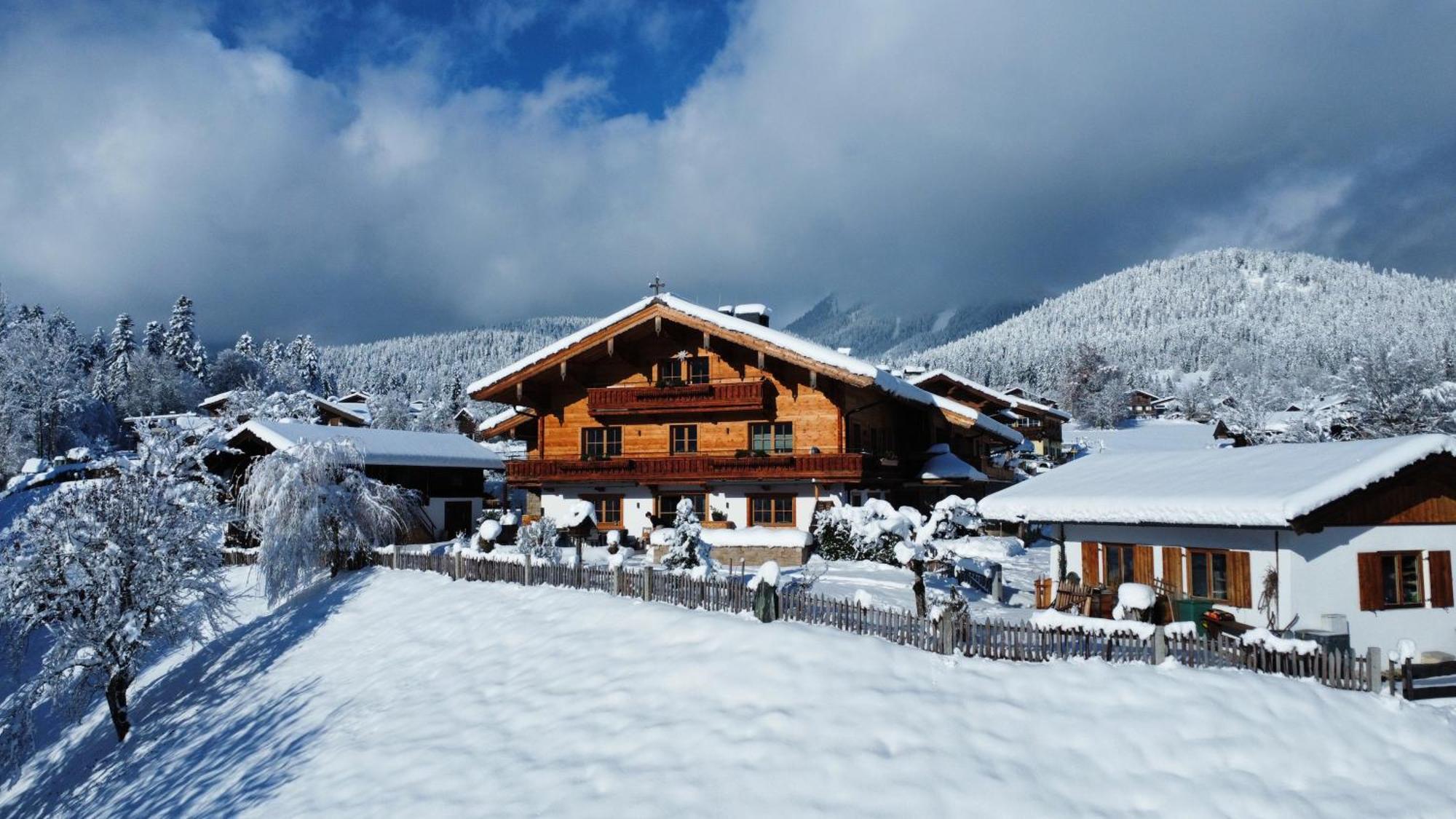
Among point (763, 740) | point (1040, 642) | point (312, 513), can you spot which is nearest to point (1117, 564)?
point (1040, 642)

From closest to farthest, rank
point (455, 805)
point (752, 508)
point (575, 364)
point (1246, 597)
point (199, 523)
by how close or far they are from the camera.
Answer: point (455, 805)
point (1246, 597)
point (199, 523)
point (752, 508)
point (575, 364)

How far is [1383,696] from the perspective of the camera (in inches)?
529

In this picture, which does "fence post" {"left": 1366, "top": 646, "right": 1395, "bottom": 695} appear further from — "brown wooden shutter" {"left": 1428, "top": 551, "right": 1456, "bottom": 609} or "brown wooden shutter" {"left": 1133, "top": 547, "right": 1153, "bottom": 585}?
"brown wooden shutter" {"left": 1133, "top": 547, "right": 1153, "bottom": 585}

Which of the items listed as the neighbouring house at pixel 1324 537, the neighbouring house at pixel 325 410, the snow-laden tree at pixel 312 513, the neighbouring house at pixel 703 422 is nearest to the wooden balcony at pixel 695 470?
the neighbouring house at pixel 703 422

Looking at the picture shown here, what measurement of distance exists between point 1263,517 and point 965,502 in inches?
355

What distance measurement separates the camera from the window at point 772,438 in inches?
1331

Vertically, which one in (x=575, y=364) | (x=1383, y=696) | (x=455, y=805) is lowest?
(x=455, y=805)

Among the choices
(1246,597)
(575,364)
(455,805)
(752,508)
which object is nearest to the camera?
(455,805)

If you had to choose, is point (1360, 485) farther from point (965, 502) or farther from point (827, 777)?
point (827, 777)

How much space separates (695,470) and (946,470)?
12049mm

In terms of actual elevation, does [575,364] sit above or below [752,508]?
above

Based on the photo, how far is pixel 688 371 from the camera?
116ft

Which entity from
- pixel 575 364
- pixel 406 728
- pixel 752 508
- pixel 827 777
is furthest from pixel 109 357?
pixel 827 777

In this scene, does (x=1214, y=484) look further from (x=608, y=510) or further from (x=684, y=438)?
(x=608, y=510)
